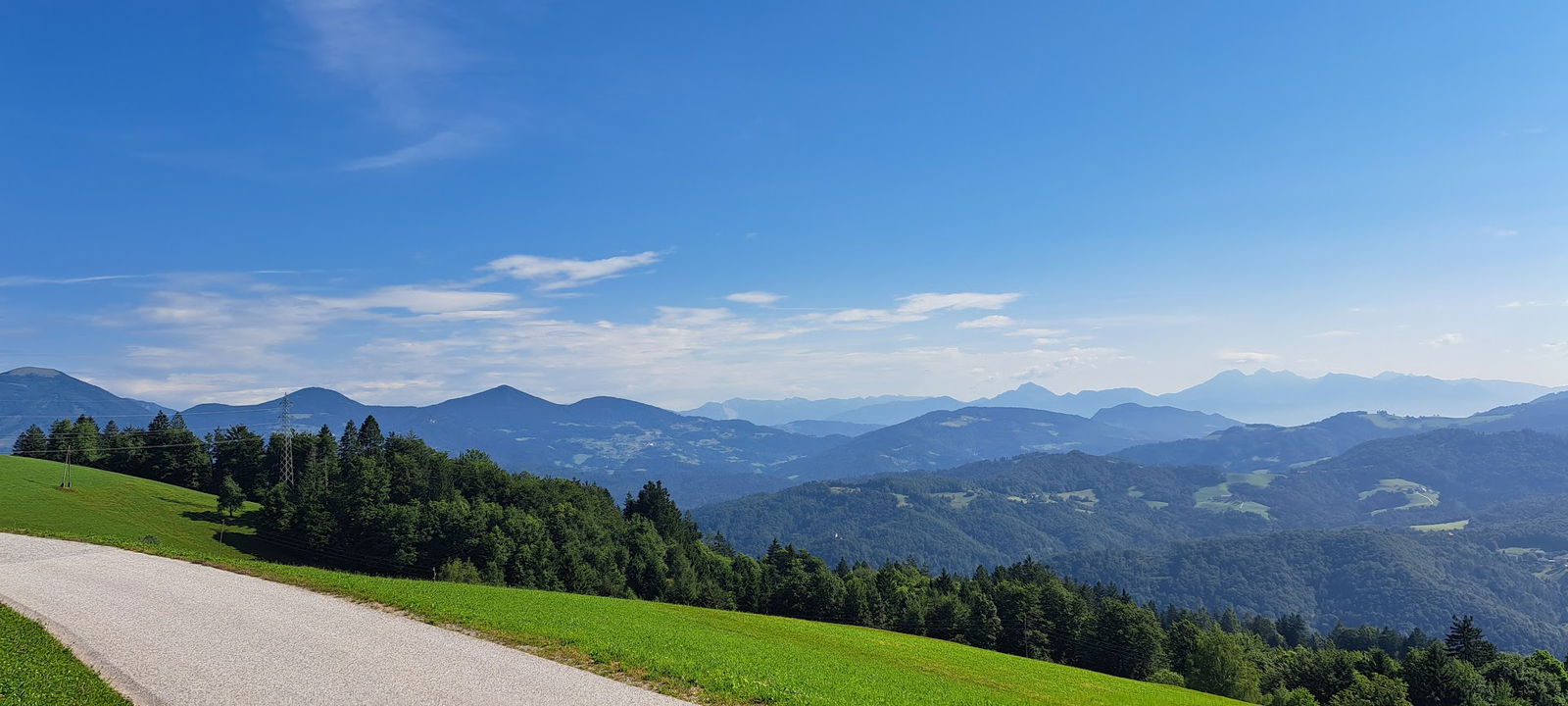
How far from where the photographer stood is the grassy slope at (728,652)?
80.9 feet

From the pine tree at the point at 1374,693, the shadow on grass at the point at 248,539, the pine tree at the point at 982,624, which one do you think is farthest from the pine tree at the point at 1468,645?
the shadow on grass at the point at 248,539

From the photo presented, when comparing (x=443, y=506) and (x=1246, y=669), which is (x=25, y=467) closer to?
(x=443, y=506)

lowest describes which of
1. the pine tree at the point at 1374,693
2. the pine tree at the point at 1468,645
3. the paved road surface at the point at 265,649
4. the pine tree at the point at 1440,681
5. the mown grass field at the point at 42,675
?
the pine tree at the point at 1468,645

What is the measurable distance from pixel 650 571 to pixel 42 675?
82.5 meters

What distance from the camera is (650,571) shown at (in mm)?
98125

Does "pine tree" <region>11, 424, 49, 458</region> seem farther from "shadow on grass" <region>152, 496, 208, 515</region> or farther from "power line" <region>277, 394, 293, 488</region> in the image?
"power line" <region>277, 394, 293, 488</region>

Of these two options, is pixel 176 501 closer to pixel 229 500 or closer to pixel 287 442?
pixel 229 500

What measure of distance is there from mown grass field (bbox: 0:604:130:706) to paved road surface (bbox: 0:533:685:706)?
675mm

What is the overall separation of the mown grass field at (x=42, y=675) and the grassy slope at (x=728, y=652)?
37.3ft

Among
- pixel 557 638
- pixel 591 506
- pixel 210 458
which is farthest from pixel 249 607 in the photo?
Result: pixel 210 458

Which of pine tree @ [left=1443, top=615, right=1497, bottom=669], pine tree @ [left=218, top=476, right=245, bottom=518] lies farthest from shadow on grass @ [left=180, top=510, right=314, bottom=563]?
pine tree @ [left=1443, top=615, right=1497, bottom=669]

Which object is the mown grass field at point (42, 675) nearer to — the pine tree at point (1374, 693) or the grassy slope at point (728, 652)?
the grassy slope at point (728, 652)

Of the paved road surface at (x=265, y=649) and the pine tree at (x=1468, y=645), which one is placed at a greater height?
the paved road surface at (x=265, y=649)

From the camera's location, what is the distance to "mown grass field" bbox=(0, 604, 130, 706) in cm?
1694
